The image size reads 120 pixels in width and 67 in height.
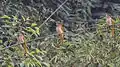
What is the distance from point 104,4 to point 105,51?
215 cm

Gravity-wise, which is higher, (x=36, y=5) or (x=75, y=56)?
(x=36, y=5)

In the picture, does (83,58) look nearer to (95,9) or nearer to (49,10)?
(49,10)

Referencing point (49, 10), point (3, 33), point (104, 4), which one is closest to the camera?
point (3, 33)

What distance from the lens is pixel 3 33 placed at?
130 inches

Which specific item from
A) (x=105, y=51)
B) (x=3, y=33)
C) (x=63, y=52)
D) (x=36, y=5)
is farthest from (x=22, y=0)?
(x=105, y=51)

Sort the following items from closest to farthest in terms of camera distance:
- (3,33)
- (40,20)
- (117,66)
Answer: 1. (117,66)
2. (3,33)
3. (40,20)

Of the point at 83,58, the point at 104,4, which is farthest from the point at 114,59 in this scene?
the point at 104,4

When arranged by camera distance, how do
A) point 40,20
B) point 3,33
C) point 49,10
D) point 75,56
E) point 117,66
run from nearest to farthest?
point 117,66 → point 75,56 → point 3,33 → point 40,20 → point 49,10

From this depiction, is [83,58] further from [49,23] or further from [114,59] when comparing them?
[49,23]

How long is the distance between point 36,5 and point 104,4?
1.03 m

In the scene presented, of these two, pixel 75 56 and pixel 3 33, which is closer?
pixel 75 56

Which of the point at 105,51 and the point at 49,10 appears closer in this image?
the point at 105,51

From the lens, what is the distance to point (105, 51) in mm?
2492

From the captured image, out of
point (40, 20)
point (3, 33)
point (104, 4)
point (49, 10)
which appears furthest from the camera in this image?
point (104, 4)
